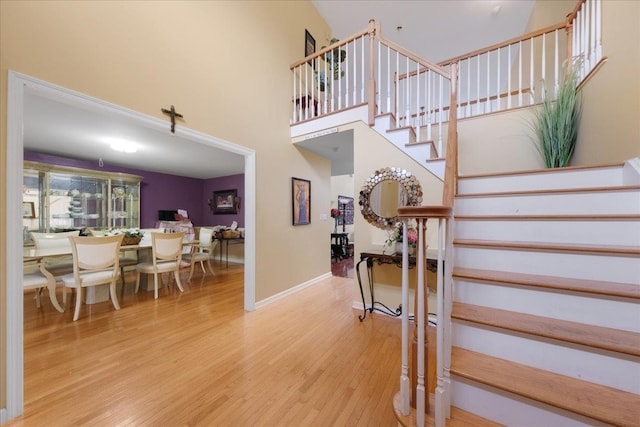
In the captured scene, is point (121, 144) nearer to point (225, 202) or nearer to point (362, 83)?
point (225, 202)

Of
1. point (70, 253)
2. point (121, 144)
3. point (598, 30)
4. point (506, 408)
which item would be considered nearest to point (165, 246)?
point (70, 253)

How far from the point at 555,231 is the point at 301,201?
294 centimetres

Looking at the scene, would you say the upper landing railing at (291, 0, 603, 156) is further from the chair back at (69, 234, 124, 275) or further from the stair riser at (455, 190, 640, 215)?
the chair back at (69, 234, 124, 275)

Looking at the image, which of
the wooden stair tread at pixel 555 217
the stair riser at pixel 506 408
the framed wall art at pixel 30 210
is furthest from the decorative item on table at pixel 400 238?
the framed wall art at pixel 30 210

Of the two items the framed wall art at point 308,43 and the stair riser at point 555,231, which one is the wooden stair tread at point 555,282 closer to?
the stair riser at point 555,231

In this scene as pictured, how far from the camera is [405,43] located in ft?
16.5

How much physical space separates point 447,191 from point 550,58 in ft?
12.3

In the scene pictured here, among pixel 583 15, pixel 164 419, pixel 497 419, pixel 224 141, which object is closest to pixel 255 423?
pixel 164 419

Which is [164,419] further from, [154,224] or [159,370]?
[154,224]

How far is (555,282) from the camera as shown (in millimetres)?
1224

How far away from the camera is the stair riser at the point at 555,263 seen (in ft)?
3.93

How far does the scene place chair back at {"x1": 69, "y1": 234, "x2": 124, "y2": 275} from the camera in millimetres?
2637

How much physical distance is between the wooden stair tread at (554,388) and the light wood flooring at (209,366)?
0.59m

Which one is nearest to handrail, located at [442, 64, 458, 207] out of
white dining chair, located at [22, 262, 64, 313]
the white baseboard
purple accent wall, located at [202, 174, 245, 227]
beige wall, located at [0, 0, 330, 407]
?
beige wall, located at [0, 0, 330, 407]
